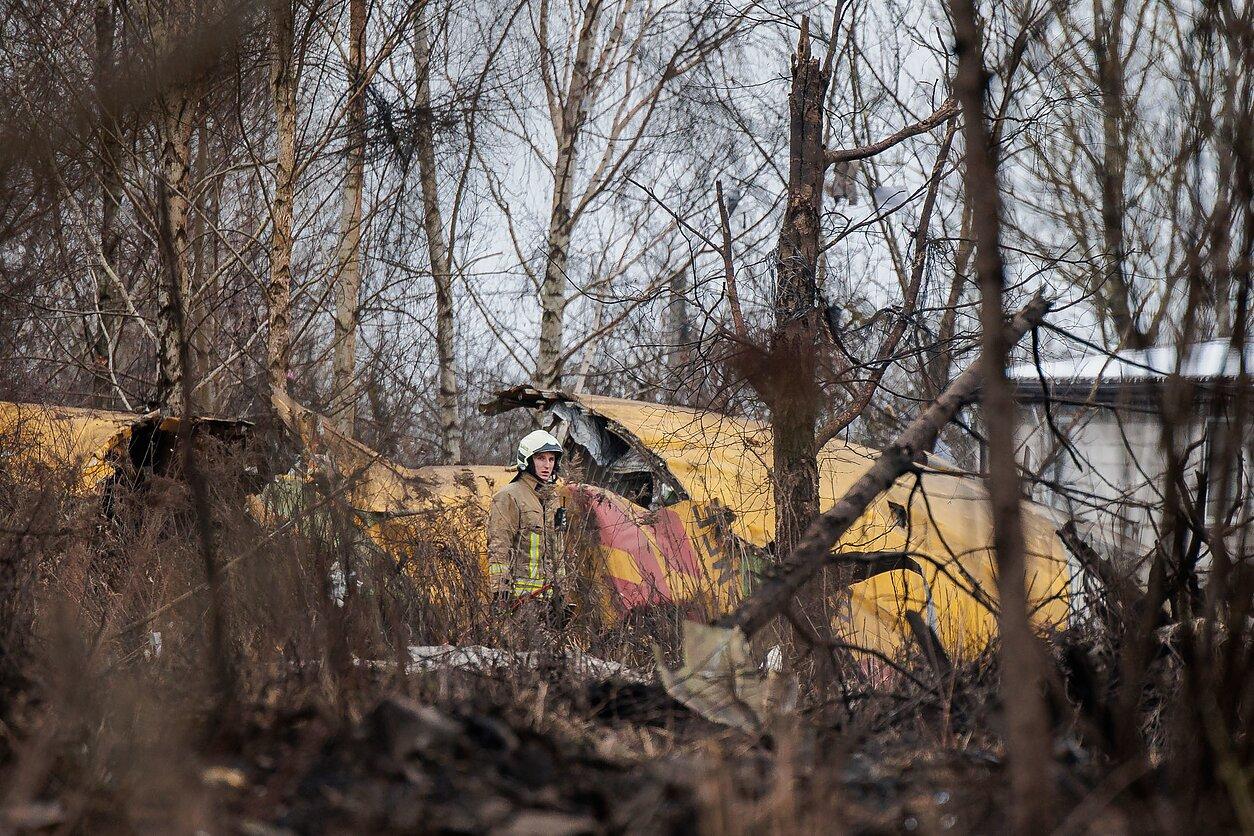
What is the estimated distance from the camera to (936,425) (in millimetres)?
3211

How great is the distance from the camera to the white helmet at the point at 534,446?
22.9 feet

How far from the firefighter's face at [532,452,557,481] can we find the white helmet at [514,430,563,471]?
0.10 ft

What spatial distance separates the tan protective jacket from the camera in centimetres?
589

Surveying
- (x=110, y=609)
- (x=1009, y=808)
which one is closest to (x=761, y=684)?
(x=1009, y=808)

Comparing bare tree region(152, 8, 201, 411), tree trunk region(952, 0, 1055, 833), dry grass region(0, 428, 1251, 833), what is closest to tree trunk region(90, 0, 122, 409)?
bare tree region(152, 8, 201, 411)

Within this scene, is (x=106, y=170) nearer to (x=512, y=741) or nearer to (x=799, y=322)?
(x=799, y=322)

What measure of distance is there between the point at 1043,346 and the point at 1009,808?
485 centimetres

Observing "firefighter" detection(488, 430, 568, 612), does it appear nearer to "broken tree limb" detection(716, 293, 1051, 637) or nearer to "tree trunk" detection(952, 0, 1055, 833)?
"broken tree limb" detection(716, 293, 1051, 637)

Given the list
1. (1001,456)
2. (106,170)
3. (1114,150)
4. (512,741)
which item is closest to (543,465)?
(1114,150)

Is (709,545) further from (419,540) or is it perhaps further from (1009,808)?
(1009,808)

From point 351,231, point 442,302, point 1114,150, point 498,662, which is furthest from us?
point 442,302

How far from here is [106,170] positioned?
1074 centimetres

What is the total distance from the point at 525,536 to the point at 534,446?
74 cm

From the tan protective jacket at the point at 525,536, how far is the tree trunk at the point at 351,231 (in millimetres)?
1953
